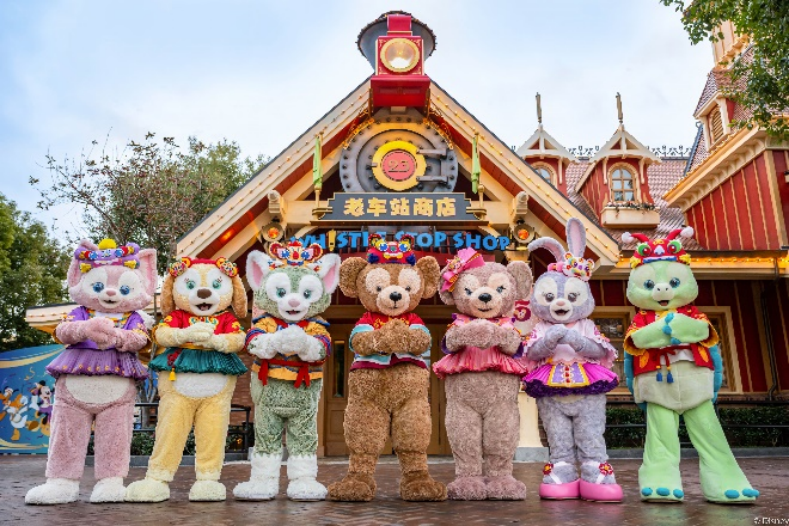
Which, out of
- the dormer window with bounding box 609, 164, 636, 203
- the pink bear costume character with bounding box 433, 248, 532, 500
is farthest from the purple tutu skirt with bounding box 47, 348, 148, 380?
the dormer window with bounding box 609, 164, 636, 203

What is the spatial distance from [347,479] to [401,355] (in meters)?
1.05

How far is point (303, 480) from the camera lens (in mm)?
4633

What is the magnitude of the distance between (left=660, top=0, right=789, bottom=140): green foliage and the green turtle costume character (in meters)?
4.44

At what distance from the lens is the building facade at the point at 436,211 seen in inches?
331

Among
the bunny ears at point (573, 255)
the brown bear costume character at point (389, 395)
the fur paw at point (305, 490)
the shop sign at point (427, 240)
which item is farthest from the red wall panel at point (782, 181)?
the fur paw at point (305, 490)

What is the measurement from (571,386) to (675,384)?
2.53 ft

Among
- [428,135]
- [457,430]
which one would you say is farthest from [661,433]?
[428,135]

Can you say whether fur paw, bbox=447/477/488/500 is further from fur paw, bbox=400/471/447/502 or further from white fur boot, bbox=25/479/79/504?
white fur boot, bbox=25/479/79/504

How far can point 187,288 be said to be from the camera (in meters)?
4.93

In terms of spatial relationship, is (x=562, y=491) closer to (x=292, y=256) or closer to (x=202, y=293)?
(x=292, y=256)

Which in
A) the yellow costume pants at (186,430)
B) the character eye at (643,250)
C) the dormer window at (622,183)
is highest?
the dormer window at (622,183)

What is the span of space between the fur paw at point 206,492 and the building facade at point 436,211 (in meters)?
4.16

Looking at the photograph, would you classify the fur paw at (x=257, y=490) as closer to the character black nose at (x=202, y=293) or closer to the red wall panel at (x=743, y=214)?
the character black nose at (x=202, y=293)

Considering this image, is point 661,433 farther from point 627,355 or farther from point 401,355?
point 401,355
